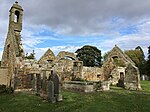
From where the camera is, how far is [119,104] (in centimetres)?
1060

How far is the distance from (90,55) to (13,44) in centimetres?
3821

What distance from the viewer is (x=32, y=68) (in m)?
18.7

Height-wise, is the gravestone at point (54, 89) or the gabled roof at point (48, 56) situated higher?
the gabled roof at point (48, 56)

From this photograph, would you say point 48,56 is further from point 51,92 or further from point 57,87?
point 51,92

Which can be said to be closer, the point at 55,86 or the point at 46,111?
the point at 46,111

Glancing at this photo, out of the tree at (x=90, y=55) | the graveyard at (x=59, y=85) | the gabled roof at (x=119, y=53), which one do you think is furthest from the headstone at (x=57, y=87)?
the tree at (x=90, y=55)

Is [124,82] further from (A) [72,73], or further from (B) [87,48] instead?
(B) [87,48]

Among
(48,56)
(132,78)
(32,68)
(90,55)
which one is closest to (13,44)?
(32,68)

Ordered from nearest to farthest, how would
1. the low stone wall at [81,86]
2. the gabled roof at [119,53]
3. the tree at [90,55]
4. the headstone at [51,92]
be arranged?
the headstone at [51,92] → the low stone wall at [81,86] → the gabled roof at [119,53] → the tree at [90,55]

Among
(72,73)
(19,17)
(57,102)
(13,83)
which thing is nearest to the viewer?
(57,102)

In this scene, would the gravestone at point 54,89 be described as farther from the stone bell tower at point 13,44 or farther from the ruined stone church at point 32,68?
the stone bell tower at point 13,44

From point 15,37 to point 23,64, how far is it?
337 cm

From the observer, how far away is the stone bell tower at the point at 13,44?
1844 centimetres

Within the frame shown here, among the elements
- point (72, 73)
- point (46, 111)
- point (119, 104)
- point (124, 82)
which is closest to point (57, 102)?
point (46, 111)
